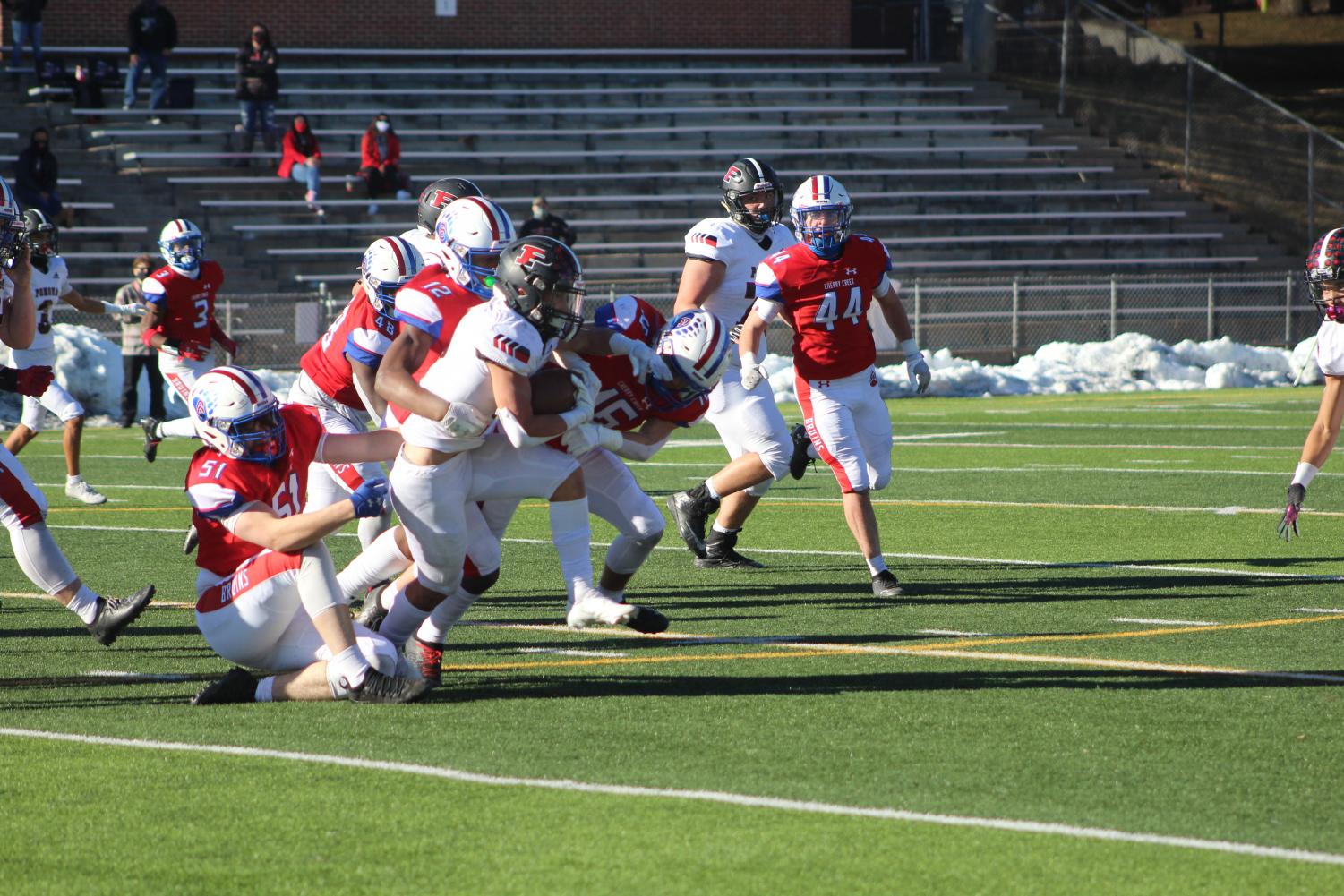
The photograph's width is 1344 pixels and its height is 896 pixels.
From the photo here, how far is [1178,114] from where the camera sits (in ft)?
105

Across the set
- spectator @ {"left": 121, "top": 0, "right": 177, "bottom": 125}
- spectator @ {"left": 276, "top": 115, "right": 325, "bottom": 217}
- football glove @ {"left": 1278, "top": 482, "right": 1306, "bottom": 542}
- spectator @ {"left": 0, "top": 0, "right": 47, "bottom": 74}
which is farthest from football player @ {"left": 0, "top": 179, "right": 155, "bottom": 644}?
spectator @ {"left": 0, "top": 0, "right": 47, "bottom": 74}

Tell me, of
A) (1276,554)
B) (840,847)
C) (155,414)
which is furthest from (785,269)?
(155,414)

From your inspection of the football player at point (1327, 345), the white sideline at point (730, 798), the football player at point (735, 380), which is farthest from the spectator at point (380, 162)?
the white sideline at point (730, 798)

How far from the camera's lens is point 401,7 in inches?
1325

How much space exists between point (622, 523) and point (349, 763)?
2.38m

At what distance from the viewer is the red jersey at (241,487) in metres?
6.30

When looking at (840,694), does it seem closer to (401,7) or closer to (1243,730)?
(1243,730)

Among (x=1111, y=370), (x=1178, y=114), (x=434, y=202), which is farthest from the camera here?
(x=1178, y=114)

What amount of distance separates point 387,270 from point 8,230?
5.17ft

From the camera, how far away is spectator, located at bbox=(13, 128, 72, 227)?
2398cm

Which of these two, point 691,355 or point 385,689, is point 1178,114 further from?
point 385,689

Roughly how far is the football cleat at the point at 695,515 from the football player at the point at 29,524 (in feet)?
10.7

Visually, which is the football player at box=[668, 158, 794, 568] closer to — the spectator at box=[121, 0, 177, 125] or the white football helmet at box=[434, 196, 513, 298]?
the white football helmet at box=[434, 196, 513, 298]

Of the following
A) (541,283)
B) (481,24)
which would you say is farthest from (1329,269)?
(481,24)
